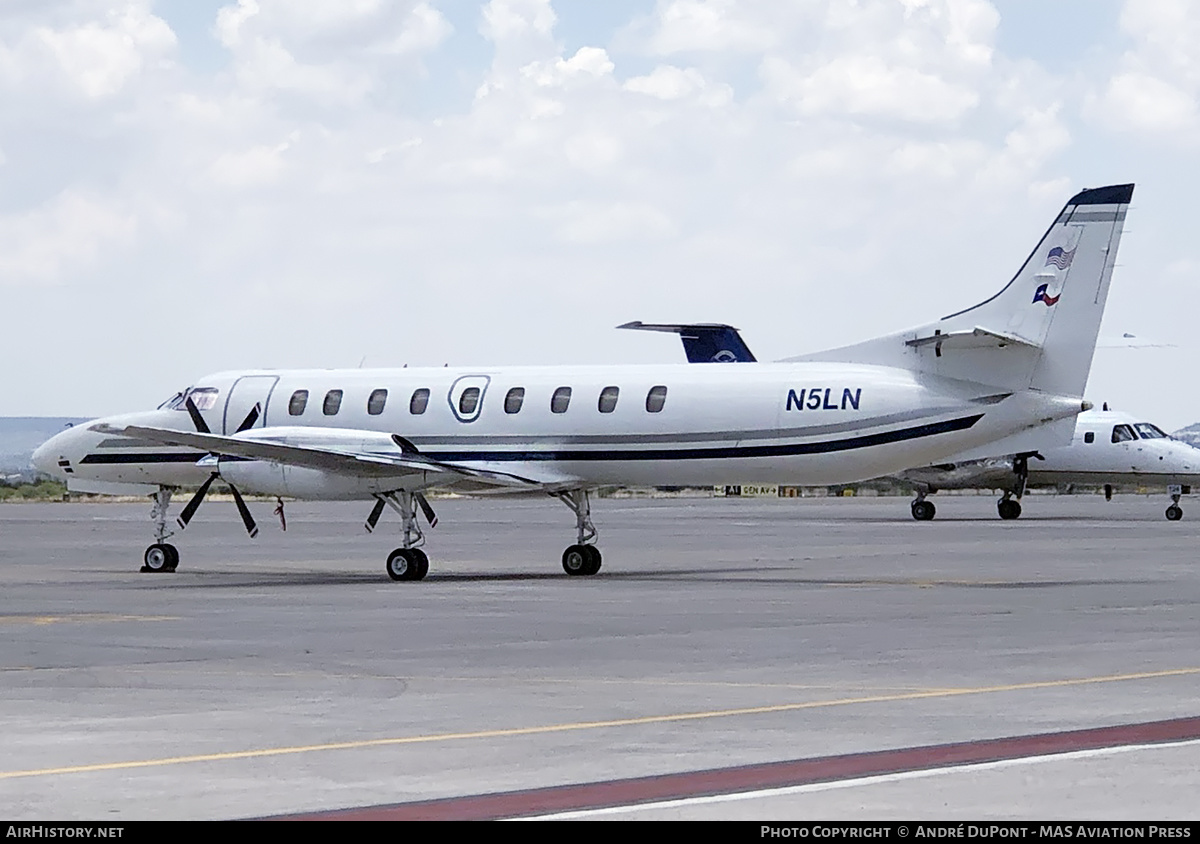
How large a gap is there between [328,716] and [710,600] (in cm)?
1234

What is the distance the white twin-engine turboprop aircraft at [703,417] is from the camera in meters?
30.3

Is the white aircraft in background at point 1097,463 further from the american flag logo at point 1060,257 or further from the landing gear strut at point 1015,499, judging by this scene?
the american flag logo at point 1060,257

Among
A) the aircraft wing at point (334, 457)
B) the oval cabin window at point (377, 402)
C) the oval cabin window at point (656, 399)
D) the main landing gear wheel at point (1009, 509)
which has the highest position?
the main landing gear wheel at point (1009, 509)

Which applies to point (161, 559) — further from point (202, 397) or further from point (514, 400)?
point (514, 400)

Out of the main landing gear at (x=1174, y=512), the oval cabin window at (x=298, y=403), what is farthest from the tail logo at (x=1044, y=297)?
the main landing gear at (x=1174, y=512)

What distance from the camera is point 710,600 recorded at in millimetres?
25734

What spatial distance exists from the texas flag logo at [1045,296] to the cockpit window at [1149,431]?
3672 centimetres

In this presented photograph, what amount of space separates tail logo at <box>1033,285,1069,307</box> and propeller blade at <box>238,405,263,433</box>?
13.0m

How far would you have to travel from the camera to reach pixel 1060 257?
30328mm

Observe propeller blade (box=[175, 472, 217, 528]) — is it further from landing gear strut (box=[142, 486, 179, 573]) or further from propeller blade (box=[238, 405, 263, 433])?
propeller blade (box=[238, 405, 263, 433])

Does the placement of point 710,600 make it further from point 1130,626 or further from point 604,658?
point 604,658

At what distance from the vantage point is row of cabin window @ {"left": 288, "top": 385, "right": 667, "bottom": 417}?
31.9 m

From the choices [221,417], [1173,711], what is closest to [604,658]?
[1173,711]
